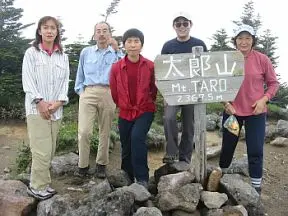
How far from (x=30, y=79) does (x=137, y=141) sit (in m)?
1.53

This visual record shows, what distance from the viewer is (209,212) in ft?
15.8

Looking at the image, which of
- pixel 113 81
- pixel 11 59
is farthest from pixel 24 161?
pixel 11 59

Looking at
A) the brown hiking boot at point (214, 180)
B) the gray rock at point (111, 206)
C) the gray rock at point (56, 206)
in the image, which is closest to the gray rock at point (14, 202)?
the gray rock at point (56, 206)

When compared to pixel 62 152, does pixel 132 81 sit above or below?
above

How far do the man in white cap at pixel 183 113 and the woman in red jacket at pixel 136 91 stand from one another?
1.40 ft

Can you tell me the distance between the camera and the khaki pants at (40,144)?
4805mm

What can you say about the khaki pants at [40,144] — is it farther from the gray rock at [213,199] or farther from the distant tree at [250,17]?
the distant tree at [250,17]

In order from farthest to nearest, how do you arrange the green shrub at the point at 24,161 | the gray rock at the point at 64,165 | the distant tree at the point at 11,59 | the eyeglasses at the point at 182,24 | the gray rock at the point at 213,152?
the distant tree at the point at 11,59 < the gray rock at the point at 213,152 < the green shrub at the point at 24,161 < the gray rock at the point at 64,165 < the eyeglasses at the point at 182,24

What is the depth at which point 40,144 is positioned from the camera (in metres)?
4.84

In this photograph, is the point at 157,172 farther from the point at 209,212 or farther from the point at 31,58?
the point at 31,58

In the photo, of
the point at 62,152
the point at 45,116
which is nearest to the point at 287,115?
the point at 62,152

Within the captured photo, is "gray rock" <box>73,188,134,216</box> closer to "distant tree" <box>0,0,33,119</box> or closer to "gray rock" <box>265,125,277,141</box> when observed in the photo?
"gray rock" <box>265,125,277,141</box>

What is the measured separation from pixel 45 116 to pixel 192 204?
2.06 m

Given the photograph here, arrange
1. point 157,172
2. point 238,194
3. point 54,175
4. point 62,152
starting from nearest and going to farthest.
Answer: point 238,194
point 157,172
point 54,175
point 62,152
